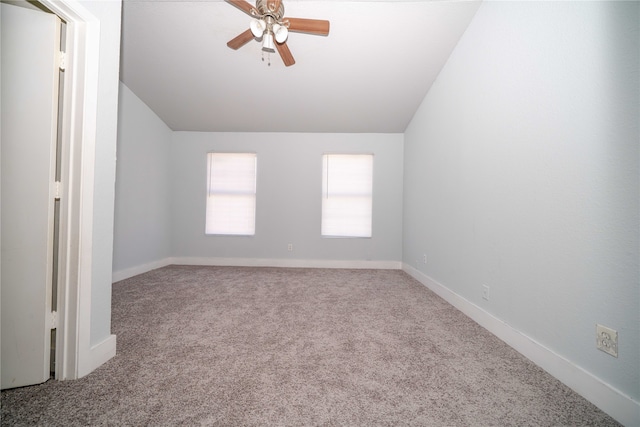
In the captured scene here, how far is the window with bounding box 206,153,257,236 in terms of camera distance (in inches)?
195

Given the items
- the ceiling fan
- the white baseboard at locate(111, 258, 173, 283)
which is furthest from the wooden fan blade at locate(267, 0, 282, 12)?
the white baseboard at locate(111, 258, 173, 283)

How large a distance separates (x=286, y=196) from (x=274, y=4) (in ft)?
10.2

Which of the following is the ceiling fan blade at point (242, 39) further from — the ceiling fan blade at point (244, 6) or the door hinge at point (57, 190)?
the door hinge at point (57, 190)

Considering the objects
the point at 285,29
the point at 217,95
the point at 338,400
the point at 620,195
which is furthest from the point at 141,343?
the point at 217,95

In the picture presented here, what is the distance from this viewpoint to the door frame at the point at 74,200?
1.40 m

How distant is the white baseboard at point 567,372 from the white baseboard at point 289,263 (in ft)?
7.66

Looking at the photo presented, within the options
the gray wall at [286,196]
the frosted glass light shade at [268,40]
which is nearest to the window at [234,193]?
the gray wall at [286,196]

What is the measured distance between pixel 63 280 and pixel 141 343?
0.71m

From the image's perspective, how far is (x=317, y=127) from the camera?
15.4 feet

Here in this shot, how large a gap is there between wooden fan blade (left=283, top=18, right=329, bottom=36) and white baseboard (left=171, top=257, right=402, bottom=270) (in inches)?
139

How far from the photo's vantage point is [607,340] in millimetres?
1274

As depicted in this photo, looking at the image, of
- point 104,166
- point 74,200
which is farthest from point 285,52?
point 74,200

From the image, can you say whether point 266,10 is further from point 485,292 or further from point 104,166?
point 485,292

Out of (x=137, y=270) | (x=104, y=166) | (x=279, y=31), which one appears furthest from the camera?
(x=137, y=270)
